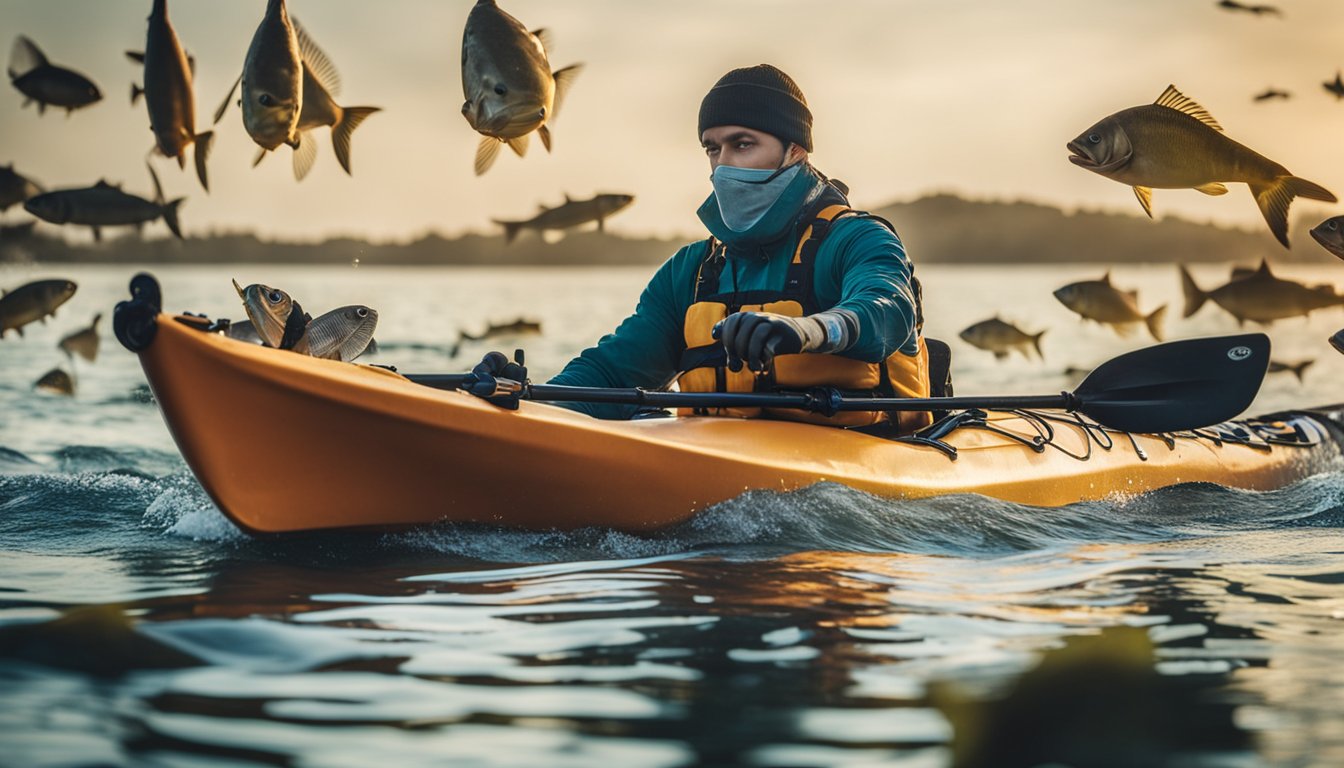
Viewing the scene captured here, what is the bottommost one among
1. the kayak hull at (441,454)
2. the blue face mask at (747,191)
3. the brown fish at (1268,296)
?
the kayak hull at (441,454)

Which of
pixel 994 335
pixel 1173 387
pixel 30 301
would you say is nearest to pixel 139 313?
pixel 30 301

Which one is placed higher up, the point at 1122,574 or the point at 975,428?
the point at 975,428

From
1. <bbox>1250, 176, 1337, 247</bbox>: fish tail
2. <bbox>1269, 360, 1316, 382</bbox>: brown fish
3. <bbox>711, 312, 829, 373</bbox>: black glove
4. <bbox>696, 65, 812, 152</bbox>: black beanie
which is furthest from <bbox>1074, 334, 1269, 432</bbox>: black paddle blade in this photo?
<bbox>1269, 360, 1316, 382</bbox>: brown fish

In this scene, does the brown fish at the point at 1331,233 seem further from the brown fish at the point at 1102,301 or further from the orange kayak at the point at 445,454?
the brown fish at the point at 1102,301

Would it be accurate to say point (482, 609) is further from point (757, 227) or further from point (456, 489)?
point (757, 227)

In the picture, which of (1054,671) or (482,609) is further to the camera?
(482,609)

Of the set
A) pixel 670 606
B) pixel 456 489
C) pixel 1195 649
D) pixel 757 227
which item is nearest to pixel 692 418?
pixel 757 227

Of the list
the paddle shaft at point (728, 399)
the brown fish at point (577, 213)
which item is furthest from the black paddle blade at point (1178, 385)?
the brown fish at point (577, 213)

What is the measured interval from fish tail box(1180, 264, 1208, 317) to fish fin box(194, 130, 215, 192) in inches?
203

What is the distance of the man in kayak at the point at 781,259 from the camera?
5168 mm

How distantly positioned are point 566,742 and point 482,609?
116cm

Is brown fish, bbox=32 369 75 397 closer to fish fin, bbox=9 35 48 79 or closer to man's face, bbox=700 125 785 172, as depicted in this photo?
fish fin, bbox=9 35 48 79

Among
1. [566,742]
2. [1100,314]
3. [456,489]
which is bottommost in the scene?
[566,742]

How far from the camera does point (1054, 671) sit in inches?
123
